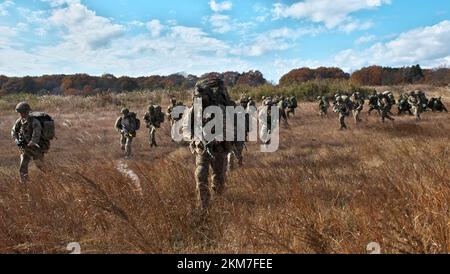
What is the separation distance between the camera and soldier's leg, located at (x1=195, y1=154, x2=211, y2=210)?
16.9ft

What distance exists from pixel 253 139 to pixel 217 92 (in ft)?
39.0

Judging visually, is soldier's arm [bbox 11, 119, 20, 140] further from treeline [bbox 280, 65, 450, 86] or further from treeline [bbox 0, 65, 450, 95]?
treeline [bbox 280, 65, 450, 86]

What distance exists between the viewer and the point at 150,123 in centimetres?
1733

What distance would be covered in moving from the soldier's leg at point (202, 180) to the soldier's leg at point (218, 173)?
20 centimetres

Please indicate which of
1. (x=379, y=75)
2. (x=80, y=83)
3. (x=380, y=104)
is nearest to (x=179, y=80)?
(x=80, y=83)

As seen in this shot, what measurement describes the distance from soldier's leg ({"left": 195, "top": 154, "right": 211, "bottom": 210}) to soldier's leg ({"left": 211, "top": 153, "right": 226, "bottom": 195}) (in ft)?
0.66

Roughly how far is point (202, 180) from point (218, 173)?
42 centimetres

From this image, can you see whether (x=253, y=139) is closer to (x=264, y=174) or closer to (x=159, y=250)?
(x=264, y=174)

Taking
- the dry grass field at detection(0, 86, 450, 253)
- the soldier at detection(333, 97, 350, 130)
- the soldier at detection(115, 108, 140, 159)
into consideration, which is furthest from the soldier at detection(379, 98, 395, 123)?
the dry grass field at detection(0, 86, 450, 253)

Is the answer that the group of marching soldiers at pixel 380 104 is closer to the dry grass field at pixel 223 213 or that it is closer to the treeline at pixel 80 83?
the dry grass field at pixel 223 213

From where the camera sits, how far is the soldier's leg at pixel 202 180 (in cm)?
516

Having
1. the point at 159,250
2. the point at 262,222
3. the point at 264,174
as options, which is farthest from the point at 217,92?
the point at 159,250

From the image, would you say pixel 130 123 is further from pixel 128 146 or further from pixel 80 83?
pixel 80 83

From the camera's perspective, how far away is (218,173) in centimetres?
597
